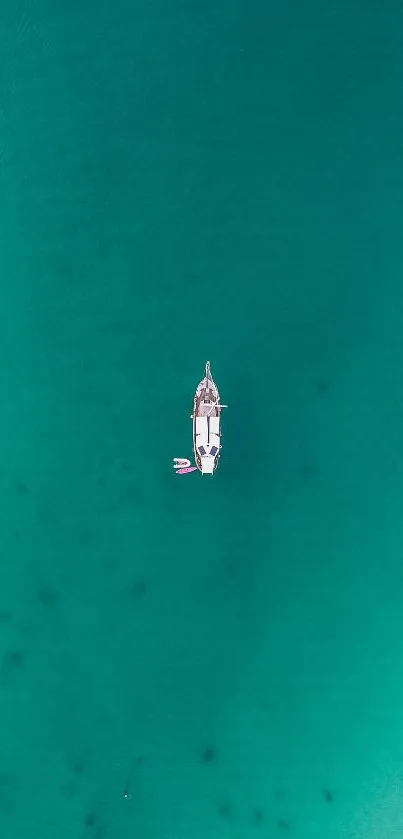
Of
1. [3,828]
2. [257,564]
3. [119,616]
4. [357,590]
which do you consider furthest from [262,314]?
[3,828]

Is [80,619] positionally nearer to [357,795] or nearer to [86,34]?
[357,795]

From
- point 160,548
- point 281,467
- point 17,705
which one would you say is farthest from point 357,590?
point 17,705

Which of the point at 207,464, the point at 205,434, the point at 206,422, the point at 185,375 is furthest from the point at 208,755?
the point at 185,375

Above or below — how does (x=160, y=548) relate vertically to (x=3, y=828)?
above

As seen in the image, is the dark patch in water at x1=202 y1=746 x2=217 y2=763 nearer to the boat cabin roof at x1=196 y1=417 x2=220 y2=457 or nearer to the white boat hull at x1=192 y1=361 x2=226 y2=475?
the white boat hull at x1=192 y1=361 x2=226 y2=475

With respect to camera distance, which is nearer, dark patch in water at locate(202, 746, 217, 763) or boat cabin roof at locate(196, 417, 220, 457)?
boat cabin roof at locate(196, 417, 220, 457)

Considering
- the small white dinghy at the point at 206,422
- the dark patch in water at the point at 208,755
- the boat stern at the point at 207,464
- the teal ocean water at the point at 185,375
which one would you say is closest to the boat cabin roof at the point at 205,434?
the small white dinghy at the point at 206,422

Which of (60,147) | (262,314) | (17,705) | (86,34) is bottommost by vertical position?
(17,705)

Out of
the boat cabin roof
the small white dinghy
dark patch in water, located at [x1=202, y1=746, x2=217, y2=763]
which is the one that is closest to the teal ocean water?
dark patch in water, located at [x1=202, y1=746, x2=217, y2=763]
